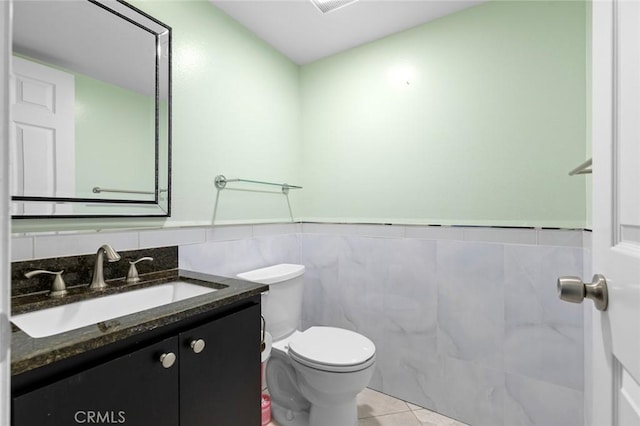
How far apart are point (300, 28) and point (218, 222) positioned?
48.3 inches

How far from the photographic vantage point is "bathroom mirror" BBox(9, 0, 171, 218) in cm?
105

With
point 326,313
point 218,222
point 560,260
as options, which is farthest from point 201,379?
point 560,260

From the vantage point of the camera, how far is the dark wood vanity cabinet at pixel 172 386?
0.66m

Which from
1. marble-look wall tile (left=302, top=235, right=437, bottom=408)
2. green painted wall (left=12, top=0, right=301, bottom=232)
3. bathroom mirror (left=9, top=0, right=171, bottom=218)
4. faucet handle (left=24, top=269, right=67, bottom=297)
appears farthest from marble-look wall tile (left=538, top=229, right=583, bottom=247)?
faucet handle (left=24, top=269, right=67, bottom=297)

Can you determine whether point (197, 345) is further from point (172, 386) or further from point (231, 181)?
point (231, 181)

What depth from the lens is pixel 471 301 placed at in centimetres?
165

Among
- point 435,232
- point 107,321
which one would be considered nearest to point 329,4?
point 435,232

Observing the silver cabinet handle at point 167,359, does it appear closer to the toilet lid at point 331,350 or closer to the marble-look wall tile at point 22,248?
the marble-look wall tile at point 22,248

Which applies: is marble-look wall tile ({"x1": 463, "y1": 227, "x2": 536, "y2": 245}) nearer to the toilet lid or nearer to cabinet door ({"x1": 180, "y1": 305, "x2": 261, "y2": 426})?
the toilet lid

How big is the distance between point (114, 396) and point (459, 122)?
182 cm

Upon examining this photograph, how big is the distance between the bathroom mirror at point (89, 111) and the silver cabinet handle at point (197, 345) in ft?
2.26

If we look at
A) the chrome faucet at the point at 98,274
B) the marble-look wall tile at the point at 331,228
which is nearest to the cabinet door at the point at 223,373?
the chrome faucet at the point at 98,274

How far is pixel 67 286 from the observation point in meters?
1.12

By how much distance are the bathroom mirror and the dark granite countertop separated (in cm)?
30
